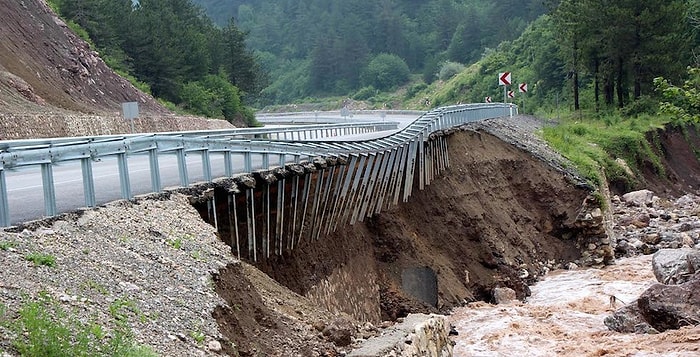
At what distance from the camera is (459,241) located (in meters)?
24.4

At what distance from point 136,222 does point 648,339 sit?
1031cm

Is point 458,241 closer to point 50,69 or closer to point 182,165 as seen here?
point 182,165

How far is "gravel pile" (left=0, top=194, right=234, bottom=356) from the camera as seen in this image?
7.45m

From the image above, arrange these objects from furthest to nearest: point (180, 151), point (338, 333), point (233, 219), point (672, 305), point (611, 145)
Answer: point (611, 145) → point (672, 305) → point (233, 219) → point (180, 151) → point (338, 333)

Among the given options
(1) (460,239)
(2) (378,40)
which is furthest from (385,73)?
(1) (460,239)

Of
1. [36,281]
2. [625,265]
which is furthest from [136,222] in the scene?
[625,265]

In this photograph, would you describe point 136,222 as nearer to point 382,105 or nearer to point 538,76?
point 538,76

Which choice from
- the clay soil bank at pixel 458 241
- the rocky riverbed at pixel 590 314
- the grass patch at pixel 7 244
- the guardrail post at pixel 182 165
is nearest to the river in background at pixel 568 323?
the rocky riverbed at pixel 590 314

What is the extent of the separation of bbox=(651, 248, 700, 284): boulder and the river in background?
60.0 inches

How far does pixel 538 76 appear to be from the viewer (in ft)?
226

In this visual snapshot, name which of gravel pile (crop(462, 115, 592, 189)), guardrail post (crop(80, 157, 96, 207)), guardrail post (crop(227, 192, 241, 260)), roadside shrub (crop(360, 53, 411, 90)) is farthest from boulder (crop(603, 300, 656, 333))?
roadside shrub (crop(360, 53, 411, 90))

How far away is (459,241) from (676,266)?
694cm

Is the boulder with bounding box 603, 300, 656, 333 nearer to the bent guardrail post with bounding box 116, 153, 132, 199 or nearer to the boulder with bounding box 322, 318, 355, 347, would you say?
the boulder with bounding box 322, 318, 355, 347

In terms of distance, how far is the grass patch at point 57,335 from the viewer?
248 inches
